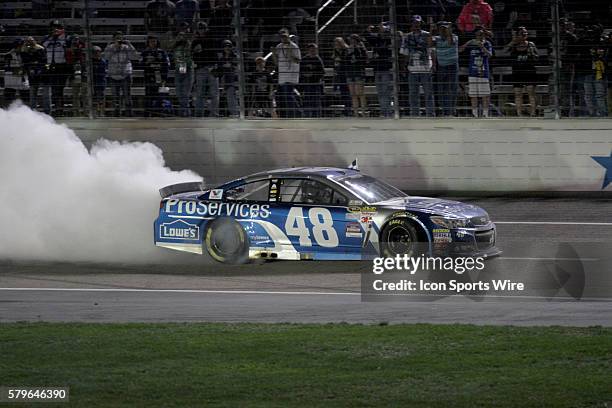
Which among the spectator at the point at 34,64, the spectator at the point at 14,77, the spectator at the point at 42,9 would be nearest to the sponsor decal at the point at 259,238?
the spectator at the point at 34,64

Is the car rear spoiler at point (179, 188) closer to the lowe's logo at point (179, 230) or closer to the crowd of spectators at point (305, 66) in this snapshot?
the lowe's logo at point (179, 230)

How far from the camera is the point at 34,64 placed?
22.1 metres

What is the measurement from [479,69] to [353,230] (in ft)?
21.9

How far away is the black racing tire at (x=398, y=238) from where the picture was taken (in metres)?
13.7

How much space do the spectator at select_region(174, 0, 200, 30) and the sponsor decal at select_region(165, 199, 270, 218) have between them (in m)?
7.12

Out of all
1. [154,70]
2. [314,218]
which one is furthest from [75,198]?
[154,70]

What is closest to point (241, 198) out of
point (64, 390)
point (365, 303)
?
point (365, 303)

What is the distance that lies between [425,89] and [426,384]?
11751 millimetres

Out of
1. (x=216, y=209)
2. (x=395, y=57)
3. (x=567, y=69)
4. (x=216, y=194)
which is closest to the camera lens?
(x=216, y=209)

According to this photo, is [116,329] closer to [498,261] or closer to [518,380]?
[518,380]

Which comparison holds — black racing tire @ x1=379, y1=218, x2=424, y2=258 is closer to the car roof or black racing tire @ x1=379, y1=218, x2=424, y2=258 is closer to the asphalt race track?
the asphalt race track

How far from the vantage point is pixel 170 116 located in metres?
21.6

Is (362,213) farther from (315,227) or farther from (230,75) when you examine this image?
(230,75)

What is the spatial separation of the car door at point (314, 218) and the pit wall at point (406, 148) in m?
5.87
